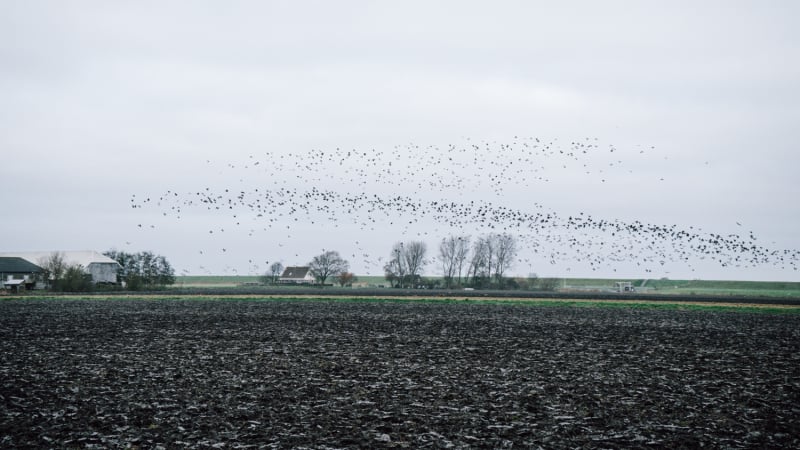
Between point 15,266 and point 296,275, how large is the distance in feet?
259

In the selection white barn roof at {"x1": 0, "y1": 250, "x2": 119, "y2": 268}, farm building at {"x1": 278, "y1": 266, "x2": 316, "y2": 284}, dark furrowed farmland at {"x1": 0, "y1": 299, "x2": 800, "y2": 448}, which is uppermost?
white barn roof at {"x1": 0, "y1": 250, "x2": 119, "y2": 268}

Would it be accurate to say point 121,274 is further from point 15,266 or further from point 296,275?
point 296,275

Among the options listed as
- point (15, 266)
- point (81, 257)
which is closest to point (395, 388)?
point (15, 266)

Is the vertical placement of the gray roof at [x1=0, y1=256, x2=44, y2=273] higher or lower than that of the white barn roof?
lower

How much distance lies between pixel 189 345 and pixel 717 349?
2492cm

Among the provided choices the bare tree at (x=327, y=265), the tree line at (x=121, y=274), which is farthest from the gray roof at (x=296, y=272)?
the tree line at (x=121, y=274)

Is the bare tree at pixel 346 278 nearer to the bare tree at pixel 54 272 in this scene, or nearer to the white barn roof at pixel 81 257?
the white barn roof at pixel 81 257

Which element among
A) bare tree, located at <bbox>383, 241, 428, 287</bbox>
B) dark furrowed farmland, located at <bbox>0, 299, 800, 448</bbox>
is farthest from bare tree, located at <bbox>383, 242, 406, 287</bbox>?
dark furrowed farmland, located at <bbox>0, 299, 800, 448</bbox>

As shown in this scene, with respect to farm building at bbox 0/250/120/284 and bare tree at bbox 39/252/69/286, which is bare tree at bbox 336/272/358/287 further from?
bare tree at bbox 39/252/69/286

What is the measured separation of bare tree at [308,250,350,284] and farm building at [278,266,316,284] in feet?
61.3

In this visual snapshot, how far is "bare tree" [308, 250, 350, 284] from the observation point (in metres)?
165

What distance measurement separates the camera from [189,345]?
28.6 meters

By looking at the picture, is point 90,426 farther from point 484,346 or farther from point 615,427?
point 484,346

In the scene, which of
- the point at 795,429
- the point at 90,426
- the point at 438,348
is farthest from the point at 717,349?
the point at 90,426
